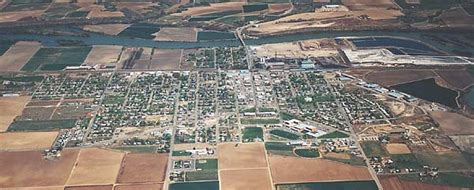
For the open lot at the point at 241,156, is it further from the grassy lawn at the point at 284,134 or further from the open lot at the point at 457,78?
the open lot at the point at 457,78

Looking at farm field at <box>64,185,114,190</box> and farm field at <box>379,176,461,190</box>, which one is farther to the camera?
farm field at <box>64,185,114,190</box>

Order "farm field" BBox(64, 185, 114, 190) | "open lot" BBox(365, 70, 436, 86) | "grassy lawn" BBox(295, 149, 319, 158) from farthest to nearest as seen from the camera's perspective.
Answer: "open lot" BBox(365, 70, 436, 86)
"grassy lawn" BBox(295, 149, 319, 158)
"farm field" BBox(64, 185, 114, 190)

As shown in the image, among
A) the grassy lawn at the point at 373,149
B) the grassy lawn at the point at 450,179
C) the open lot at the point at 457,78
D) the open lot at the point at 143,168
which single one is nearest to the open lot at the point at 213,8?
the open lot at the point at 457,78

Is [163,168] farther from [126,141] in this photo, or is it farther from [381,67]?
[381,67]

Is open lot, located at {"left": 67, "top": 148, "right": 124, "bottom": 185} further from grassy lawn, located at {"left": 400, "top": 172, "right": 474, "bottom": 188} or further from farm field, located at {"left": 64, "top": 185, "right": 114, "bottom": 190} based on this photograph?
grassy lawn, located at {"left": 400, "top": 172, "right": 474, "bottom": 188}

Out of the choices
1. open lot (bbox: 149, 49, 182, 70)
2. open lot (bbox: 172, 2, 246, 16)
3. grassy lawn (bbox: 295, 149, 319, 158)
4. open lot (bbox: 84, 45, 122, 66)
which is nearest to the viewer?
grassy lawn (bbox: 295, 149, 319, 158)

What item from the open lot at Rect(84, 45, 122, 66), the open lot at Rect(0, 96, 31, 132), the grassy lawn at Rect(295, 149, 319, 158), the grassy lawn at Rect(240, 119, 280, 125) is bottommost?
the open lot at Rect(0, 96, 31, 132)

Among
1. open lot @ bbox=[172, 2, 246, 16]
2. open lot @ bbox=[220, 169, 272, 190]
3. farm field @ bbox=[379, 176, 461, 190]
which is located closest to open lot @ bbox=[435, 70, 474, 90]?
farm field @ bbox=[379, 176, 461, 190]
